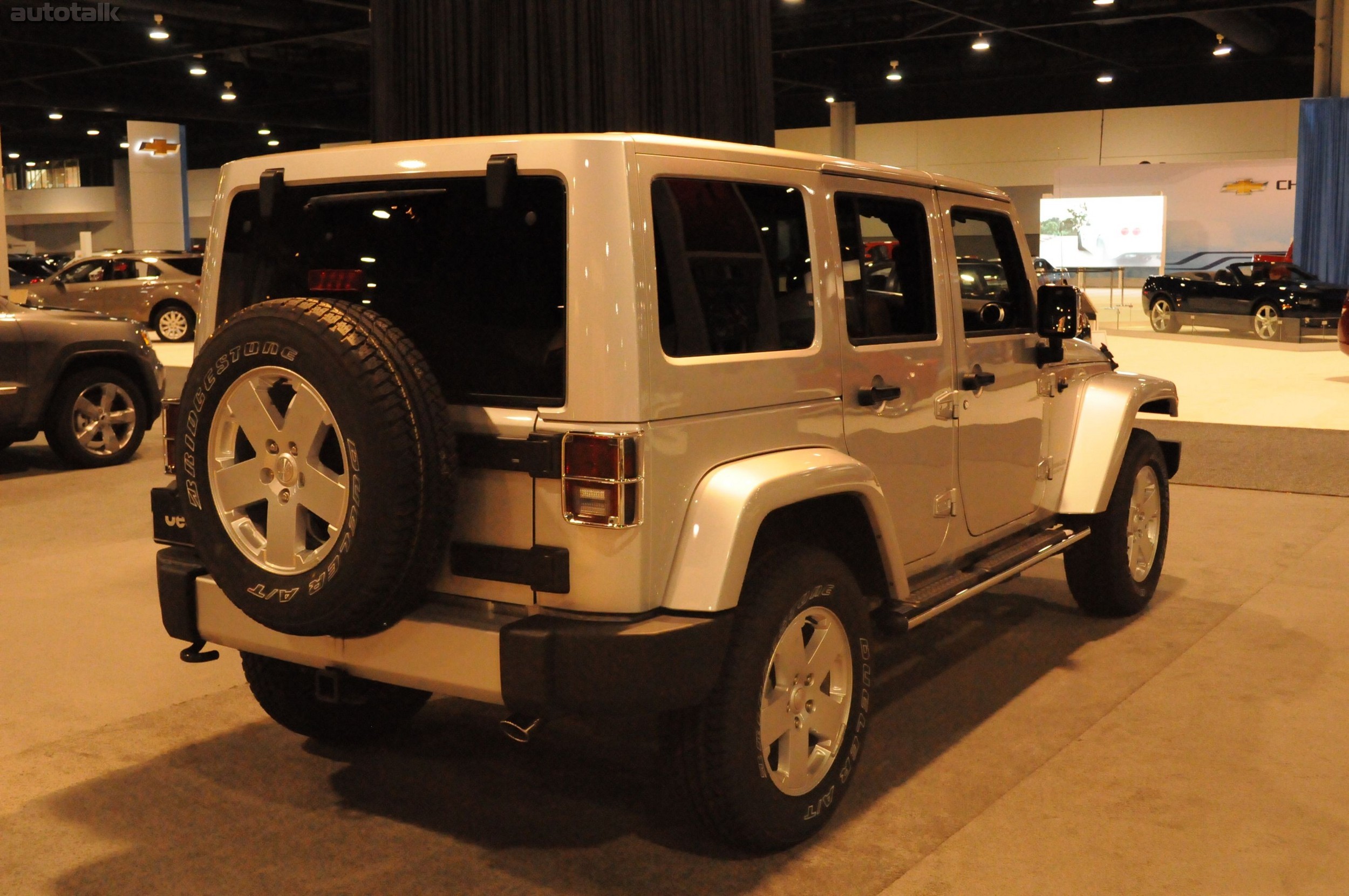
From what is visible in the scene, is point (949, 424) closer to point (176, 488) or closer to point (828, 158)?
point (828, 158)

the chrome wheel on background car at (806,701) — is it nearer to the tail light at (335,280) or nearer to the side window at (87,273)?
the tail light at (335,280)

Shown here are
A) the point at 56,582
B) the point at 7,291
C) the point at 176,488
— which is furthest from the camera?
the point at 7,291

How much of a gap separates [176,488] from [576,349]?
4.18 ft

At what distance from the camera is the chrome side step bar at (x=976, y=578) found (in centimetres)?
393

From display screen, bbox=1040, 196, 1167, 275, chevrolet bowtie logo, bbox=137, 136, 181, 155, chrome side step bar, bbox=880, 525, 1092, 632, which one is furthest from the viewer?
chevrolet bowtie logo, bbox=137, 136, 181, 155

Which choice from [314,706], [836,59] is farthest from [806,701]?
[836,59]

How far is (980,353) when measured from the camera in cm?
450

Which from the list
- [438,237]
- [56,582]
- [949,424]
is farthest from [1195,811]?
[56,582]

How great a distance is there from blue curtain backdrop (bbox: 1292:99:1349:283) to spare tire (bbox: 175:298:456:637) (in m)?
24.7

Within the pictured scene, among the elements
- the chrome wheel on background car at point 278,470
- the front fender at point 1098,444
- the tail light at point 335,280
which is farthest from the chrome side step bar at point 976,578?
the tail light at point 335,280

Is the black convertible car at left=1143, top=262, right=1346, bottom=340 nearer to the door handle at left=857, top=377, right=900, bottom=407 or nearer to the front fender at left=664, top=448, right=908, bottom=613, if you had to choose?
the door handle at left=857, top=377, right=900, bottom=407

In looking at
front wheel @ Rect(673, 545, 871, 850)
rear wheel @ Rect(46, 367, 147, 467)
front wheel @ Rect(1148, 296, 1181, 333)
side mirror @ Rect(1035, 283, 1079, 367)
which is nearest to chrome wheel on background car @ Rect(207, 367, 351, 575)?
front wheel @ Rect(673, 545, 871, 850)

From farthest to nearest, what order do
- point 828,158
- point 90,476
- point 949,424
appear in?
point 90,476
point 949,424
point 828,158

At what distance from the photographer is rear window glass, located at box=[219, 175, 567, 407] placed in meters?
3.11
